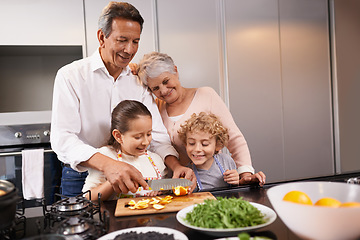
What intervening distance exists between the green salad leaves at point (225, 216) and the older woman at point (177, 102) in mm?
923


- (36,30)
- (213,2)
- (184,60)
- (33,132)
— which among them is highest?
(213,2)

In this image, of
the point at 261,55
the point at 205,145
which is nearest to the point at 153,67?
the point at 205,145

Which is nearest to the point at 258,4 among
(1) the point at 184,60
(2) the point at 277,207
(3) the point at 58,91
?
(1) the point at 184,60

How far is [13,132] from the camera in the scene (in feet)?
7.54

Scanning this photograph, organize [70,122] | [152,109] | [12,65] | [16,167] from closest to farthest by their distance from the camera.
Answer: [70,122], [152,109], [16,167], [12,65]

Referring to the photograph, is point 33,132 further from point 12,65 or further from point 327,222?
point 327,222

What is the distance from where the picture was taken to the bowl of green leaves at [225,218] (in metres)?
0.77

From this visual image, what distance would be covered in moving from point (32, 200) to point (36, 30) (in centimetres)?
119

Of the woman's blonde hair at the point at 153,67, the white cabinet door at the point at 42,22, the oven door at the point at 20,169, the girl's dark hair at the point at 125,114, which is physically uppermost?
the white cabinet door at the point at 42,22

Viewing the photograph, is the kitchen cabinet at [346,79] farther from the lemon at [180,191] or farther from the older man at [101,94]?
the lemon at [180,191]

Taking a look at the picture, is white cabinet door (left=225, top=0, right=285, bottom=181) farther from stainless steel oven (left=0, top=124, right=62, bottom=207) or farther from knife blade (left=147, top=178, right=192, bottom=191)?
knife blade (left=147, top=178, right=192, bottom=191)

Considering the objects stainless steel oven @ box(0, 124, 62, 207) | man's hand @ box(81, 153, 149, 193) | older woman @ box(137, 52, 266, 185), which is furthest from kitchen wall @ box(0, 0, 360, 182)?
man's hand @ box(81, 153, 149, 193)

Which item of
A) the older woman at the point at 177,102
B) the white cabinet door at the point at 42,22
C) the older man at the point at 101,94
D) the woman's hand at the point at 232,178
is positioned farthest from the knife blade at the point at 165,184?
the white cabinet door at the point at 42,22

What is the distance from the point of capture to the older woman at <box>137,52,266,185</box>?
1794 mm
